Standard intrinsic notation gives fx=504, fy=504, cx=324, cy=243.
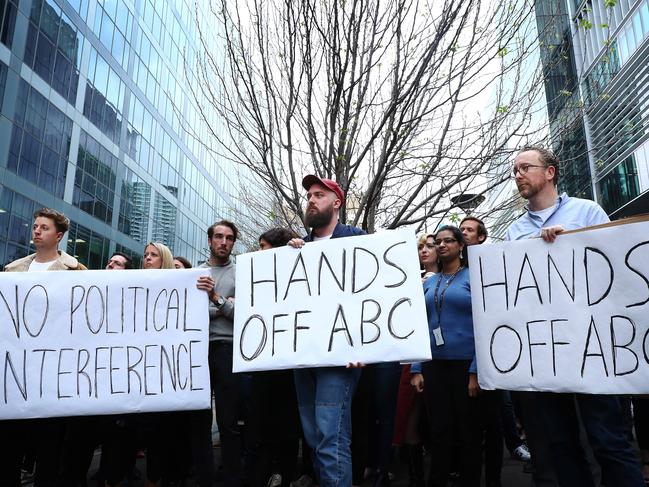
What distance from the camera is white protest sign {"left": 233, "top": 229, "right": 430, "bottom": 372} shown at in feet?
9.27

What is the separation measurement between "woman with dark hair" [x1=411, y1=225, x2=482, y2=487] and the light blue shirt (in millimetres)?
692

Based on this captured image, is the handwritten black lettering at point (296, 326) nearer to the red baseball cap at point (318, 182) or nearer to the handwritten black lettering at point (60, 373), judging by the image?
the red baseball cap at point (318, 182)

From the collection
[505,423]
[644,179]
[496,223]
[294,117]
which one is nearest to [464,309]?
[505,423]

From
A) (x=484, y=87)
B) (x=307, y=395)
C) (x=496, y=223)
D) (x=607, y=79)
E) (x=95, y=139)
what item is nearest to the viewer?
(x=307, y=395)

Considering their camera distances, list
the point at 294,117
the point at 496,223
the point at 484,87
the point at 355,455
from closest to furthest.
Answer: the point at 355,455 → the point at 484,87 → the point at 294,117 → the point at 496,223

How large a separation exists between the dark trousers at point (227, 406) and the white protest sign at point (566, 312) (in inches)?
67.1

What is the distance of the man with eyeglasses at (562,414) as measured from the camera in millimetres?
2301

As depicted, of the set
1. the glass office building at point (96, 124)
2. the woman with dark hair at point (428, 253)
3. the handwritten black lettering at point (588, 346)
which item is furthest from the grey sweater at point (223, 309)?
the glass office building at point (96, 124)

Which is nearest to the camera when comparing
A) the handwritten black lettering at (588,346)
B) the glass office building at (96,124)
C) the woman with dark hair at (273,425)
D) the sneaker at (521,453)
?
the handwritten black lettering at (588,346)

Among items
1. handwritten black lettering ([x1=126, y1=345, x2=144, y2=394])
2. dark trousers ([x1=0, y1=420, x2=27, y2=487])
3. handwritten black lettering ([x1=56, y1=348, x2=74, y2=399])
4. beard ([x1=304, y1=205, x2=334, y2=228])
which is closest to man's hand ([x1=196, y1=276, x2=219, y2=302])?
handwritten black lettering ([x1=126, y1=345, x2=144, y2=394])

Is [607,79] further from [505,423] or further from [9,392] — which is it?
[9,392]

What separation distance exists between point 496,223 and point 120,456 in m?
6.16

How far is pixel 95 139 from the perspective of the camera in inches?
891

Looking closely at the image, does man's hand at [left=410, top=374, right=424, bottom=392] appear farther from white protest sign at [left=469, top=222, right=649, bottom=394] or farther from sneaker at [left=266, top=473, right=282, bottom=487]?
sneaker at [left=266, top=473, right=282, bottom=487]
